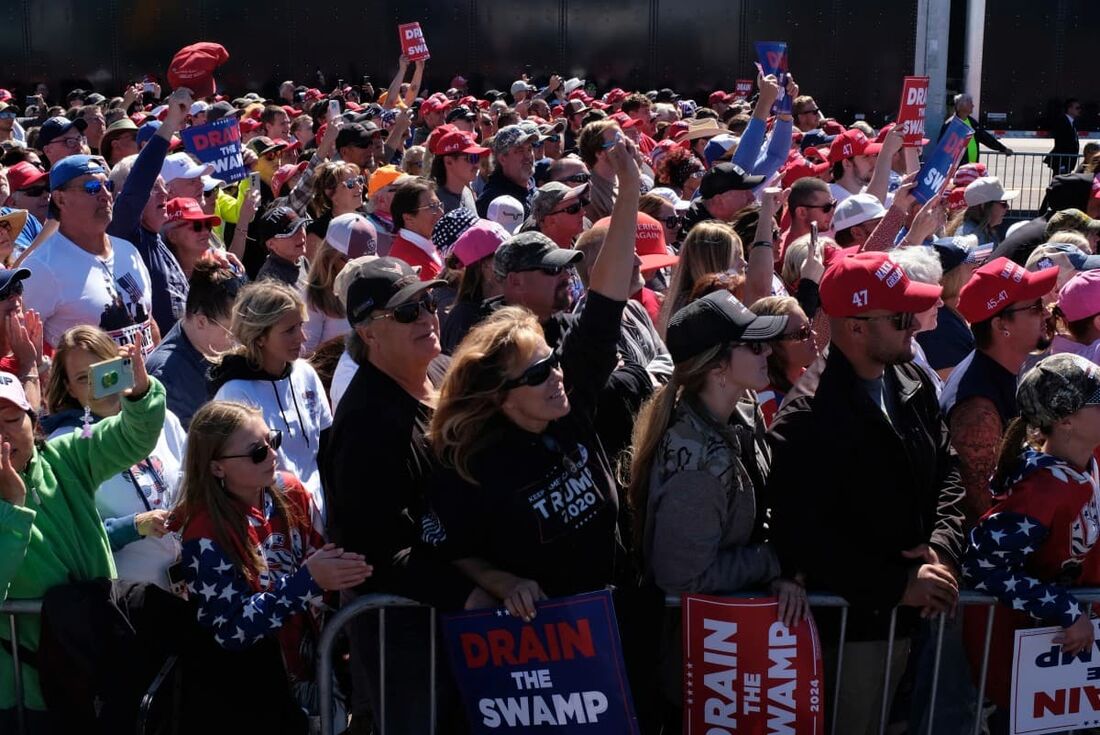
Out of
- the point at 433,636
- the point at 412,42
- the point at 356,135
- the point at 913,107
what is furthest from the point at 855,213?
the point at 412,42

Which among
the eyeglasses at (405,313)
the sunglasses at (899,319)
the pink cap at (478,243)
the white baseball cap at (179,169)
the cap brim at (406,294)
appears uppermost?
the cap brim at (406,294)

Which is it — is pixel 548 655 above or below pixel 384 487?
below

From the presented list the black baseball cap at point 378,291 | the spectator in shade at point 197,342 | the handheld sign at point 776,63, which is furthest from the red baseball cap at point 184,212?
the handheld sign at point 776,63

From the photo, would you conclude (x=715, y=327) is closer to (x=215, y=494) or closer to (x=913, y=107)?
(x=215, y=494)

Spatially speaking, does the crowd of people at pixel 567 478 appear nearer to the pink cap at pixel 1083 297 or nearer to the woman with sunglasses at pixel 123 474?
the woman with sunglasses at pixel 123 474

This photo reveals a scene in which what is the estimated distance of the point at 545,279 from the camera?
4688 mm

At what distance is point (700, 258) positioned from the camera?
567 cm

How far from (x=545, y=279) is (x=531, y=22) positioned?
22.7 meters

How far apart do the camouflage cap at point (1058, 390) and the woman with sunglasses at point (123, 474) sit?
265 cm

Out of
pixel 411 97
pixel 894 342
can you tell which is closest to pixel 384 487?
pixel 894 342

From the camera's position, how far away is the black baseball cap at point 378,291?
13.3ft

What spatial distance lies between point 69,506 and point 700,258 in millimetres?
2932

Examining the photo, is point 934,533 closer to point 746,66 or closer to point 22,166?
point 22,166

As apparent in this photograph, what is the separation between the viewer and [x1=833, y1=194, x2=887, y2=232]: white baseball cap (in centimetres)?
740
